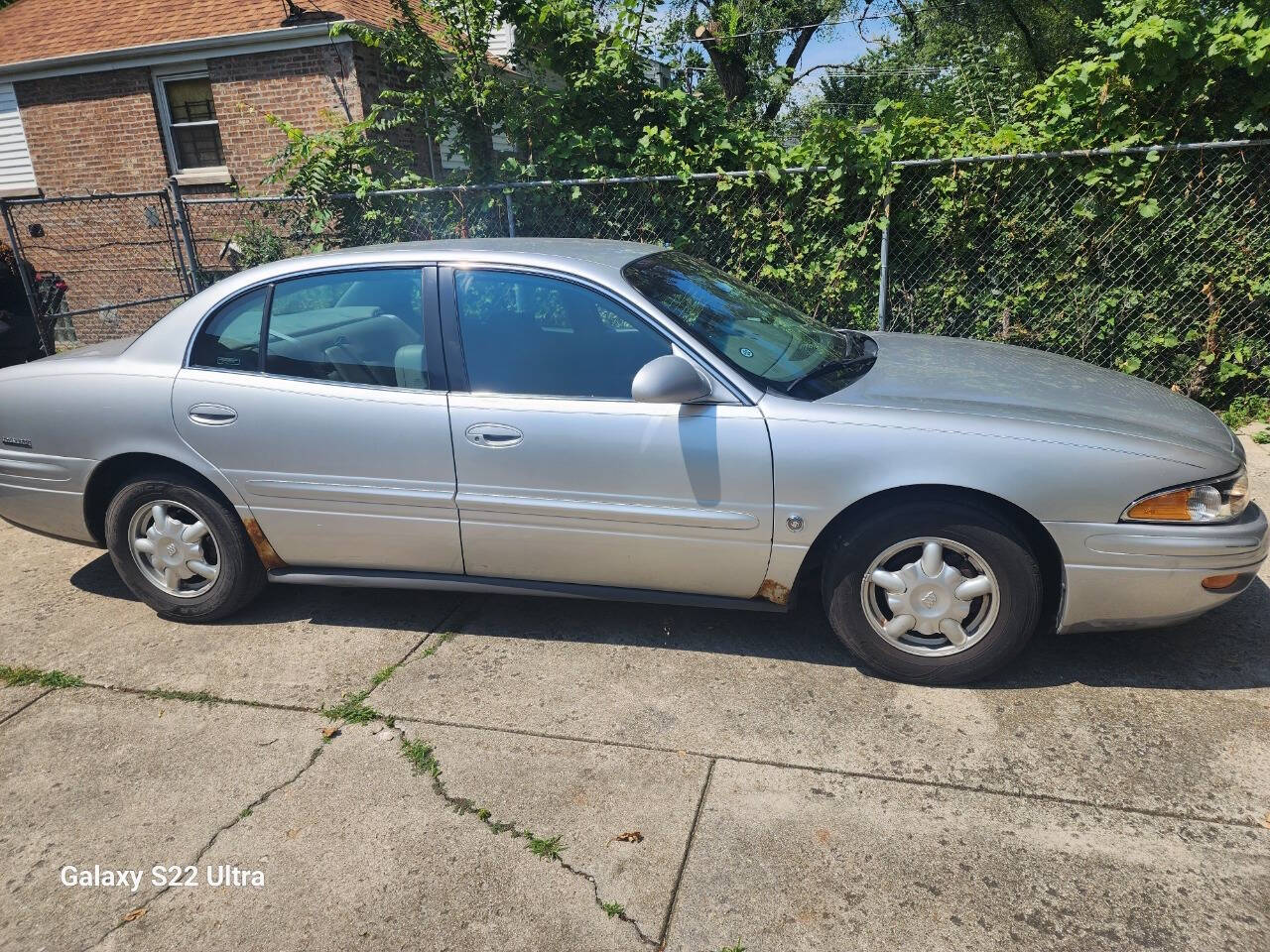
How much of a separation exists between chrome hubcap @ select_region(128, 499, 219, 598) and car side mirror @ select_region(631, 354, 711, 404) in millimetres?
2143

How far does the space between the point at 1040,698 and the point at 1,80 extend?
16.3m

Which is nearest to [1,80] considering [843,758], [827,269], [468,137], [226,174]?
[226,174]

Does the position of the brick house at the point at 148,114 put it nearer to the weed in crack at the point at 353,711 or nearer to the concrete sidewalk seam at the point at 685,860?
the weed in crack at the point at 353,711

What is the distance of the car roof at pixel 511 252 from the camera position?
12.0ft

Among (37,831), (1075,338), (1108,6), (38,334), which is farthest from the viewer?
(38,334)

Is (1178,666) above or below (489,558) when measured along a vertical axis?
below

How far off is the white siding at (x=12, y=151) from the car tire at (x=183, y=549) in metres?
12.6

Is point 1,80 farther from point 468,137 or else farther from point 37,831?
point 37,831

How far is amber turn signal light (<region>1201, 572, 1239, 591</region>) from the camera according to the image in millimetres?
3041

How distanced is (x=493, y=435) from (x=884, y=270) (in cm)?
415

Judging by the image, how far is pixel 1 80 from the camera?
13.2 meters

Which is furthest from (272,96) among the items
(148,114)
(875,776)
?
(875,776)

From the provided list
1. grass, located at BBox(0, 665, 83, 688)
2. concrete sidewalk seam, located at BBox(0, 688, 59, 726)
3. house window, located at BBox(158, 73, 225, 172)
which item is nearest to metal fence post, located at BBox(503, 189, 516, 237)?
grass, located at BBox(0, 665, 83, 688)

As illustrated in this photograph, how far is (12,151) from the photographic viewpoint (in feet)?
44.5
